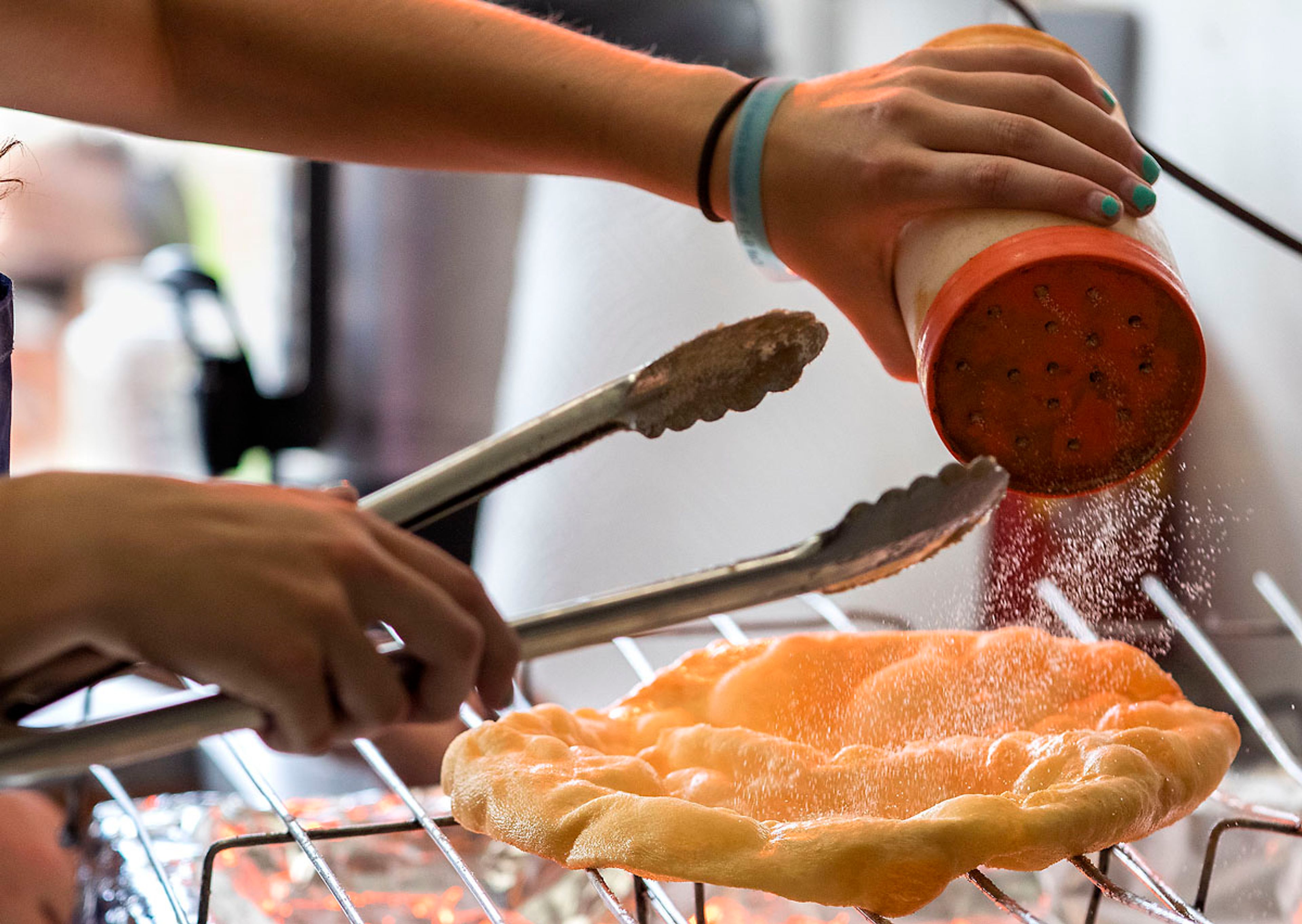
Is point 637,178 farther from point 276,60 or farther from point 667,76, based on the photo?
point 276,60

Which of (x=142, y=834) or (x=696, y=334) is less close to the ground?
(x=696, y=334)

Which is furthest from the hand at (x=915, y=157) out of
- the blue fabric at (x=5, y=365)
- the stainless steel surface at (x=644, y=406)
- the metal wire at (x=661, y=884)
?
the blue fabric at (x=5, y=365)

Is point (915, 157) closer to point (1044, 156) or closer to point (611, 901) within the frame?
point (1044, 156)

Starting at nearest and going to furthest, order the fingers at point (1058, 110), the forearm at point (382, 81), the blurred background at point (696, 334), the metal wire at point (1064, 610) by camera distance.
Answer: the fingers at point (1058, 110) → the forearm at point (382, 81) → the metal wire at point (1064, 610) → the blurred background at point (696, 334)

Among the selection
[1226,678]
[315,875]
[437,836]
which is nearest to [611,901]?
[437,836]

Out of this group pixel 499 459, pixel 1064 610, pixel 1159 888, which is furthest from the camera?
pixel 1064 610

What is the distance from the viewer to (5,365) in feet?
2.02

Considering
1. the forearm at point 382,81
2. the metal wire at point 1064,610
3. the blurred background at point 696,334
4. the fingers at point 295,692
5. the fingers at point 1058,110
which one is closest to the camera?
the fingers at point 295,692

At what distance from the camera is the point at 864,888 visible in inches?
18.8

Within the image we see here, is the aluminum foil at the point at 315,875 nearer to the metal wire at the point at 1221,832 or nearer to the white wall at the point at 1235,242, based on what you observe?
the metal wire at the point at 1221,832

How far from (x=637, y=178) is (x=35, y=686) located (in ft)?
1.44

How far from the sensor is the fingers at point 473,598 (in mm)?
336

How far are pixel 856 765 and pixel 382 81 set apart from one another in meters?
0.44

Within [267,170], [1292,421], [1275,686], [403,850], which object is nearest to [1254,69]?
[1292,421]
